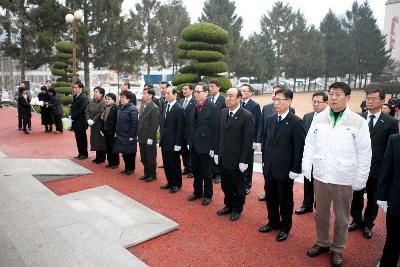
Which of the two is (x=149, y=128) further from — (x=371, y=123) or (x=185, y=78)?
(x=185, y=78)

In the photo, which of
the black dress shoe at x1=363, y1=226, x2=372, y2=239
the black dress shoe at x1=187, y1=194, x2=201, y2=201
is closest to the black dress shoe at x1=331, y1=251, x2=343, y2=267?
the black dress shoe at x1=363, y1=226, x2=372, y2=239

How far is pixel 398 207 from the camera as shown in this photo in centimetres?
316

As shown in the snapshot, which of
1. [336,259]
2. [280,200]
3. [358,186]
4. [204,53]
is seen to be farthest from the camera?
[204,53]

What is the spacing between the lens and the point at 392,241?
3.28 meters

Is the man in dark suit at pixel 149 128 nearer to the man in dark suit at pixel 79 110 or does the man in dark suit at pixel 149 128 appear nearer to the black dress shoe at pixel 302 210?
the man in dark suit at pixel 79 110

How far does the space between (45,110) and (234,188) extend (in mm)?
9836

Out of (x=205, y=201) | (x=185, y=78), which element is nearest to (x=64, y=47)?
(x=185, y=78)

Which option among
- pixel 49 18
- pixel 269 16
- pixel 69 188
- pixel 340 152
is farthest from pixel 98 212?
pixel 269 16

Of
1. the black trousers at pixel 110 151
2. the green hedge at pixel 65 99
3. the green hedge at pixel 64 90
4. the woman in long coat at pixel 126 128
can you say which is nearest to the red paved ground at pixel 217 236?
the woman in long coat at pixel 126 128

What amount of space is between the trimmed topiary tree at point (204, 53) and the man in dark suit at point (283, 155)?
1040cm

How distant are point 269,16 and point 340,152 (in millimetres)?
51623

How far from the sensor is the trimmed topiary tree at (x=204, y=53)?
1504 cm

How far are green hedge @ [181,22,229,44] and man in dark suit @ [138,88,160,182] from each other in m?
8.85

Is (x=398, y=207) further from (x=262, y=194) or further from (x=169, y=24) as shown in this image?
(x=169, y=24)
